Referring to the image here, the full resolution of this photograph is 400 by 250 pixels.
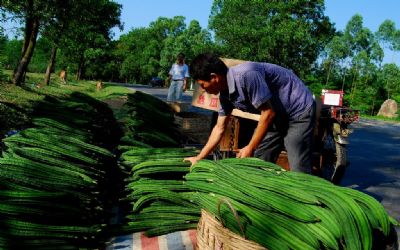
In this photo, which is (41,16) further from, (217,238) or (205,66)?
(217,238)

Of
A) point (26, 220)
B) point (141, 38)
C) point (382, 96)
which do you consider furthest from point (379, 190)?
point (141, 38)

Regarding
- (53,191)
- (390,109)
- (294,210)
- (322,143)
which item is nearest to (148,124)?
(53,191)

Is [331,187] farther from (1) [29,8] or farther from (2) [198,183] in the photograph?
(1) [29,8]

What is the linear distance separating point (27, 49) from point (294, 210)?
72.5ft

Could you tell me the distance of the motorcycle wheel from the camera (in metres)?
7.14

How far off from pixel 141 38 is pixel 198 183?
105046 mm

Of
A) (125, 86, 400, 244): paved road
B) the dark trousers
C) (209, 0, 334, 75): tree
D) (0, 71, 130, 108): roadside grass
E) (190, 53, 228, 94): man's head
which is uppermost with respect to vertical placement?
(209, 0, 334, 75): tree

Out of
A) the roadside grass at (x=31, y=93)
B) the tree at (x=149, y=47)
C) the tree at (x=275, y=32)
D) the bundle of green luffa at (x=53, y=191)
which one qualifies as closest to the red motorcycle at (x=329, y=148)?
the roadside grass at (x=31, y=93)

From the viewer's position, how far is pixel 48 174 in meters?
3.39

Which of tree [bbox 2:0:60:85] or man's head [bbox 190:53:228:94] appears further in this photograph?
tree [bbox 2:0:60:85]

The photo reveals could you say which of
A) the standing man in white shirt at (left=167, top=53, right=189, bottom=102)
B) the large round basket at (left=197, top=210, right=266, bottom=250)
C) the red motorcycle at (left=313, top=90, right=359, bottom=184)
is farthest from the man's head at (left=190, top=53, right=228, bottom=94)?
the standing man in white shirt at (left=167, top=53, right=189, bottom=102)

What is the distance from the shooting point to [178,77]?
46.9ft

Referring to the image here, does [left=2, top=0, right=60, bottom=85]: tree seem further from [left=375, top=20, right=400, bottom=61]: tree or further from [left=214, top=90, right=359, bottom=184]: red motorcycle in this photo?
[left=375, top=20, right=400, bottom=61]: tree

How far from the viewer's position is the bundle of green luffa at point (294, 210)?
2.38 metres
